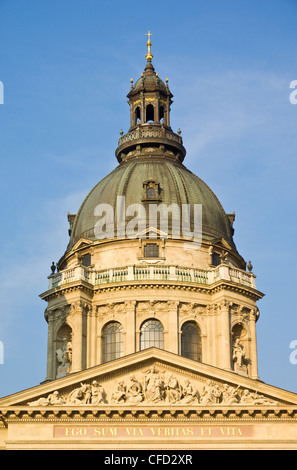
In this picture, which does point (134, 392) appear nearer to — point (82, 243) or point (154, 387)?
point (154, 387)

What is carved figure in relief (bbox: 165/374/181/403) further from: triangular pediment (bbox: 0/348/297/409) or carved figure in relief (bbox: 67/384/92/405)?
carved figure in relief (bbox: 67/384/92/405)

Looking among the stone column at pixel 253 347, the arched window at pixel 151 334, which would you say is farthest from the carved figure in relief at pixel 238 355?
the arched window at pixel 151 334

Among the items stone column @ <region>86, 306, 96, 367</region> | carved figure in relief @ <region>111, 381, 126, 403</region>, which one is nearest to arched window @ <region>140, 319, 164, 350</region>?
stone column @ <region>86, 306, 96, 367</region>

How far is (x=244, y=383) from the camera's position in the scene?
50.8 m

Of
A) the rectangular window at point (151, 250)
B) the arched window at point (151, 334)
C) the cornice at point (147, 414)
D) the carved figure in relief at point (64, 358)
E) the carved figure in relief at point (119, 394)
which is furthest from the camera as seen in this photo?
the rectangular window at point (151, 250)

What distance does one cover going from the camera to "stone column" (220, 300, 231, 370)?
65.1 meters

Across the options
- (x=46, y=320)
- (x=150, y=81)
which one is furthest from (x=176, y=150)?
(x=46, y=320)

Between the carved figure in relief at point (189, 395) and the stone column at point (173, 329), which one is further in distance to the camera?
the stone column at point (173, 329)

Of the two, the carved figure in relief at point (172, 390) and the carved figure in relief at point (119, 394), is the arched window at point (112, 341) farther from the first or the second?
the carved figure in relief at point (172, 390)

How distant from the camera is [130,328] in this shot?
2584 inches

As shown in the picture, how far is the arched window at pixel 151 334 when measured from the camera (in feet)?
216

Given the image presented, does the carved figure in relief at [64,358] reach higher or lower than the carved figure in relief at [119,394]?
higher

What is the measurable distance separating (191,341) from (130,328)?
4285 mm

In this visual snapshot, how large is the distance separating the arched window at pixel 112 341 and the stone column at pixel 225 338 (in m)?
6.66
